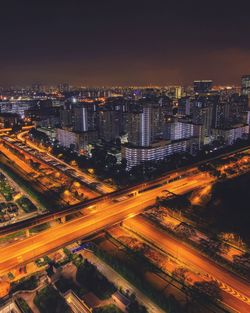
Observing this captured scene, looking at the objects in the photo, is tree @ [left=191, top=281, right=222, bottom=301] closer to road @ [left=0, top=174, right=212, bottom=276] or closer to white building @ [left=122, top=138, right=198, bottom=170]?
road @ [left=0, top=174, right=212, bottom=276]

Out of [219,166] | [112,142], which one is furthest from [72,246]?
[112,142]

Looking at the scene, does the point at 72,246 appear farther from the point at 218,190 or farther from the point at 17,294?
the point at 218,190

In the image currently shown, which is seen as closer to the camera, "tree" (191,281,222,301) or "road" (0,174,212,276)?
"tree" (191,281,222,301)

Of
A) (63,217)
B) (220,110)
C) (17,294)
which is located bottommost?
(17,294)

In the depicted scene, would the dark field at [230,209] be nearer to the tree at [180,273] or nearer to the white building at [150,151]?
the tree at [180,273]

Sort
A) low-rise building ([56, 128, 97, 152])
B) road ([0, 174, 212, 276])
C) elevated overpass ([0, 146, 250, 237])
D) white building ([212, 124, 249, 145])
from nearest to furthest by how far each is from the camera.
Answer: road ([0, 174, 212, 276])
elevated overpass ([0, 146, 250, 237])
low-rise building ([56, 128, 97, 152])
white building ([212, 124, 249, 145])

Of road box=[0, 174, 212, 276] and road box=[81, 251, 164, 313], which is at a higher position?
road box=[0, 174, 212, 276]

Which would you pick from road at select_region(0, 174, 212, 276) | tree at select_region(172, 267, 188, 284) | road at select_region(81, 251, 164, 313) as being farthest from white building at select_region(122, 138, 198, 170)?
tree at select_region(172, 267, 188, 284)
